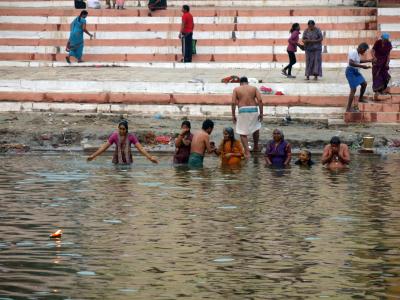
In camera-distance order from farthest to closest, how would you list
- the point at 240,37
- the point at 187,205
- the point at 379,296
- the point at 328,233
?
the point at 240,37
the point at 187,205
the point at 328,233
the point at 379,296

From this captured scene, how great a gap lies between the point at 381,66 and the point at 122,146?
5.81m

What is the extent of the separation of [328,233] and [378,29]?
50.1 ft

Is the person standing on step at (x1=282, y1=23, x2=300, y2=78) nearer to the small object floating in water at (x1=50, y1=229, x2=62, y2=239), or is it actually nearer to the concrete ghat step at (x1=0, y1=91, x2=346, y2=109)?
the concrete ghat step at (x1=0, y1=91, x2=346, y2=109)

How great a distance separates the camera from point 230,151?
66.1 ft

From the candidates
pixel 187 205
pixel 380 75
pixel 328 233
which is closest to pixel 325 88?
pixel 380 75

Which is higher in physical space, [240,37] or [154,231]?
[240,37]

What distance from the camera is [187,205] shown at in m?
15.4

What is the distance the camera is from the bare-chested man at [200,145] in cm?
1975

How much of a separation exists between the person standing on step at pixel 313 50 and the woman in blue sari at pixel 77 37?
495 centimetres

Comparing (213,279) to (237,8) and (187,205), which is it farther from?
(237,8)

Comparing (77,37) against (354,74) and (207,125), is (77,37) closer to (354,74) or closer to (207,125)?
(354,74)

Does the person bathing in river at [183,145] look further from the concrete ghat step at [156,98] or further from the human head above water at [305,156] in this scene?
the concrete ghat step at [156,98]

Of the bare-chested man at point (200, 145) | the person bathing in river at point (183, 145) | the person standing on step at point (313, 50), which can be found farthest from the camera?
the person standing on step at point (313, 50)

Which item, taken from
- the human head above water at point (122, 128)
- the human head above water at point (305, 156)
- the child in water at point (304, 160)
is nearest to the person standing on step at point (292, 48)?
the child in water at point (304, 160)
